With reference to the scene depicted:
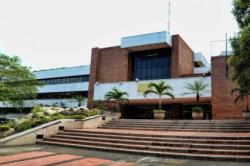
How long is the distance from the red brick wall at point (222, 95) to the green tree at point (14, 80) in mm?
16763

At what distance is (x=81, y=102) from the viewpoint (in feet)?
135

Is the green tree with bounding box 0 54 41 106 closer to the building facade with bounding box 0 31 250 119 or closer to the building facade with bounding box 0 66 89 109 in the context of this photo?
the building facade with bounding box 0 31 250 119

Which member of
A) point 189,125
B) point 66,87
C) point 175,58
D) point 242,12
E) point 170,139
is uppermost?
point 175,58

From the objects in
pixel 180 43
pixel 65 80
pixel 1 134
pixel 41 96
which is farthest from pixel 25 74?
pixel 41 96

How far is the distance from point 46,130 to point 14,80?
25.5ft

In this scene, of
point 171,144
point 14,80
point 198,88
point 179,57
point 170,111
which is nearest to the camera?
point 171,144

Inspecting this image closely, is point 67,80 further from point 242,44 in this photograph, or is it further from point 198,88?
point 242,44

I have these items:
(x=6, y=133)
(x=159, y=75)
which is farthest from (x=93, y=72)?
(x=6, y=133)

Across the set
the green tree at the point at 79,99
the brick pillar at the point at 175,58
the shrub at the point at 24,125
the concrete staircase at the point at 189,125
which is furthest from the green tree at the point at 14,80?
the green tree at the point at 79,99

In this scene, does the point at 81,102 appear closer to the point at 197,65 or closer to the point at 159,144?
the point at 197,65

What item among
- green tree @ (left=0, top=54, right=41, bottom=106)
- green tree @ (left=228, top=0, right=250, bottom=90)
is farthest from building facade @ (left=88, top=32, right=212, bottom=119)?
green tree @ (left=228, top=0, right=250, bottom=90)

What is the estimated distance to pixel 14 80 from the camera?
21125 millimetres

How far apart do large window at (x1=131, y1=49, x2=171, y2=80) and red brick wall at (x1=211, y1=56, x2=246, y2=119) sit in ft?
25.5

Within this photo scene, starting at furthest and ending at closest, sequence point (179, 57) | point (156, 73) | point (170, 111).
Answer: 1. point (156, 73)
2. point (179, 57)
3. point (170, 111)
